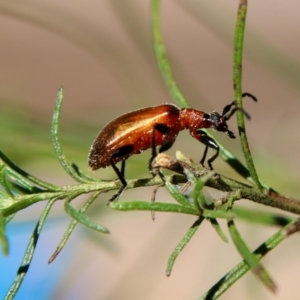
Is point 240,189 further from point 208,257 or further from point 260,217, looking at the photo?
point 208,257

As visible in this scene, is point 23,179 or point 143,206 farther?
point 23,179

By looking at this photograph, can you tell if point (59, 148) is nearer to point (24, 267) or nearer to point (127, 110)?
point (24, 267)

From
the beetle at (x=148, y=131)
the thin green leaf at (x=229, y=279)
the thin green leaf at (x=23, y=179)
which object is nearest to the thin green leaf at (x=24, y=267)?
the thin green leaf at (x=23, y=179)

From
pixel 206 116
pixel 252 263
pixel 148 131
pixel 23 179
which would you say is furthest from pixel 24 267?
pixel 206 116

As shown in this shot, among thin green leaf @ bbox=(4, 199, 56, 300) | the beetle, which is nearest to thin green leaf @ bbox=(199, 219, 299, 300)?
thin green leaf @ bbox=(4, 199, 56, 300)

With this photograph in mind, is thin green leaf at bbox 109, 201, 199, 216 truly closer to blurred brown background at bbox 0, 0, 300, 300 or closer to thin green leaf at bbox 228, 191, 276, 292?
thin green leaf at bbox 228, 191, 276, 292
